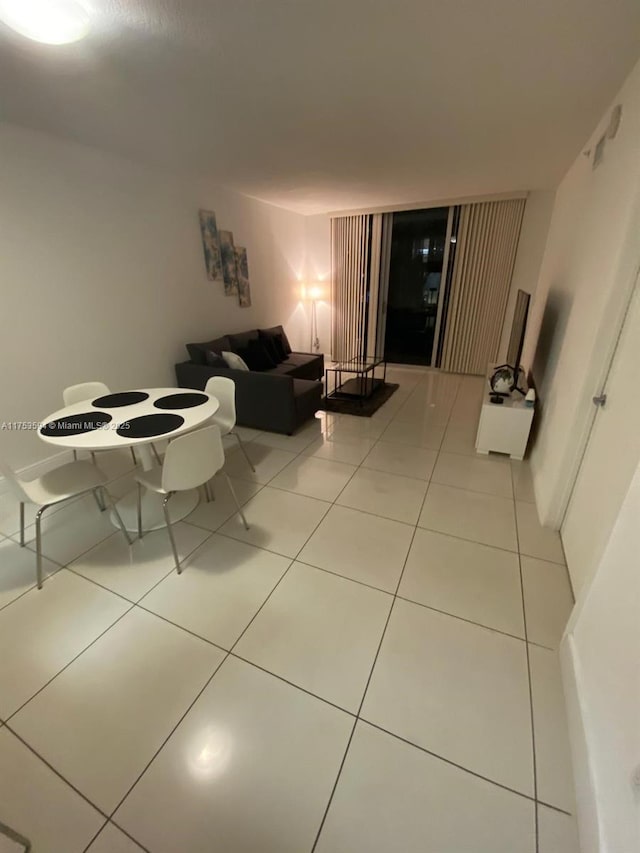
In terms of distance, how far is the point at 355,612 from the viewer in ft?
5.41

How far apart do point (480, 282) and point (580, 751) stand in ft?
17.6

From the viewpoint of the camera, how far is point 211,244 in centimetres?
402

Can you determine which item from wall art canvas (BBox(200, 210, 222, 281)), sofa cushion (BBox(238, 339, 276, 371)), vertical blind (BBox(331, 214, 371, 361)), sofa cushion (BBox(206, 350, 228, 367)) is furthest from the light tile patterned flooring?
vertical blind (BBox(331, 214, 371, 361))

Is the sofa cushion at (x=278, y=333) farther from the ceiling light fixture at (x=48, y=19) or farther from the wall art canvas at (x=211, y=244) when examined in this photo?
the ceiling light fixture at (x=48, y=19)

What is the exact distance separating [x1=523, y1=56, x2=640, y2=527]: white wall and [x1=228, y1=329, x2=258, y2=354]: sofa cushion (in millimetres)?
3355

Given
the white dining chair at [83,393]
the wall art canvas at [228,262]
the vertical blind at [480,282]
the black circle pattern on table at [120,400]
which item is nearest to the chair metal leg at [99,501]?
the white dining chair at [83,393]

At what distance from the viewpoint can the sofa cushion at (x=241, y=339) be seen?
14.0 ft

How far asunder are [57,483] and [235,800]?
5.61 ft

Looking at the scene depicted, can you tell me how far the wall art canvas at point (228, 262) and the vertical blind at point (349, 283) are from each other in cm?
214

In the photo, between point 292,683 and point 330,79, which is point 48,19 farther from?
point 292,683

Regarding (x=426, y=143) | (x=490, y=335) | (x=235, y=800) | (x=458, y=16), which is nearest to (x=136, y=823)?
(x=235, y=800)

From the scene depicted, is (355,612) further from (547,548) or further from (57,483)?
(57,483)

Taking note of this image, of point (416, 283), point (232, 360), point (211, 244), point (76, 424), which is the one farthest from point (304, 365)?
point (76, 424)

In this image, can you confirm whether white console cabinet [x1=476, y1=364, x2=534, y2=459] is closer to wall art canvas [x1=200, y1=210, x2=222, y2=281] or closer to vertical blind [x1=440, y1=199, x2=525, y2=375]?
vertical blind [x1=440, y1=199, x2=525, y2=375]
